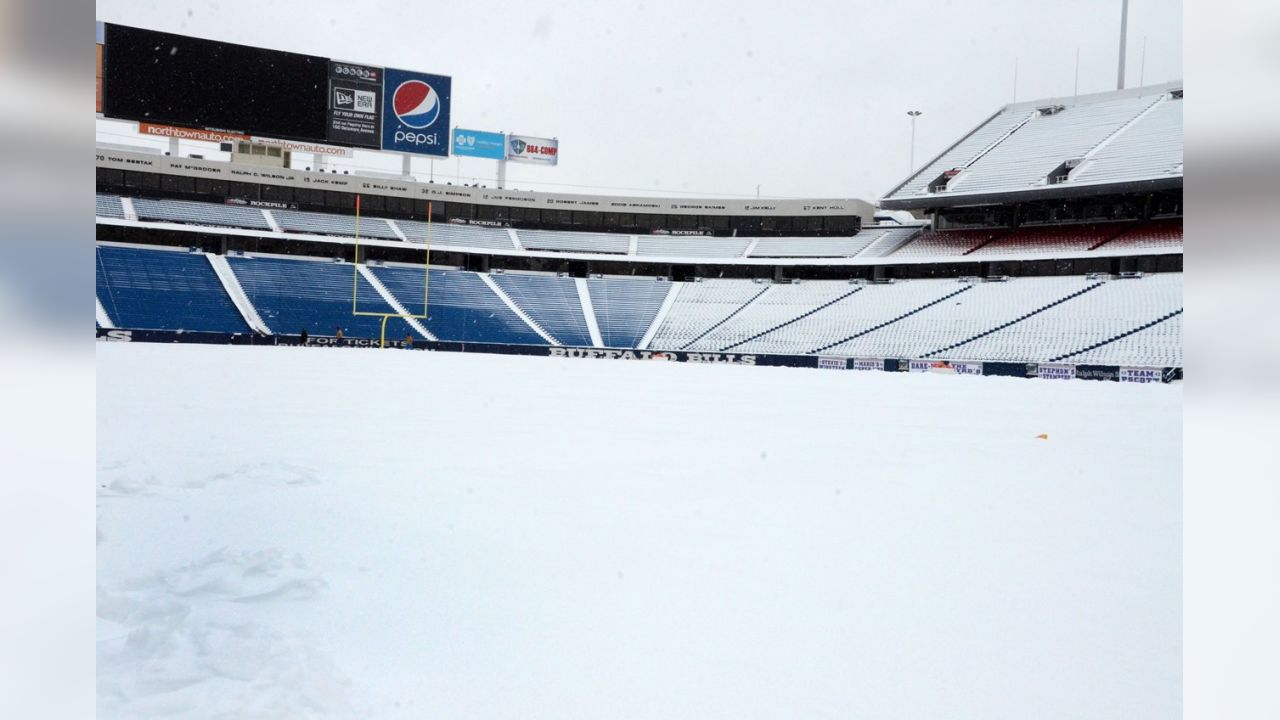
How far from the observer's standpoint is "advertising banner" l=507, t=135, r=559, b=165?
4294 cm

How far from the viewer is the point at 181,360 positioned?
15148 mm

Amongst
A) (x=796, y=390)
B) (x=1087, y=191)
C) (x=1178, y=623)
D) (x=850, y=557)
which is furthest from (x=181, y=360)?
(x=1087, y=191)

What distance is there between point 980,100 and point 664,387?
43.7 m

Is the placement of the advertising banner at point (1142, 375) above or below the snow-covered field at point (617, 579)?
above

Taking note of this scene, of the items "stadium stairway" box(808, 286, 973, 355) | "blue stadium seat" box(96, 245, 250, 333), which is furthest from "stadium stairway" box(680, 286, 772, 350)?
"blue stadium seat" box(96, 245, 250, 333)

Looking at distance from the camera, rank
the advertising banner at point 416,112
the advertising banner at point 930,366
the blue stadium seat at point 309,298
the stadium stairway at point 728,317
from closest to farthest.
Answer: the advertising banner at point 930,366 < the blue stadium seat at point 309,298 < the stadium stairway at point 728,317 < the advertising banner at point 416,112

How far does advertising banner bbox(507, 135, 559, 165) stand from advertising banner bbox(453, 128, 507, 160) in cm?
66

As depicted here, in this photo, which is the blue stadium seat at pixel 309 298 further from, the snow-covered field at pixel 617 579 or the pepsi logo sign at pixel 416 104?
the snow-covered field at pixel 617 579

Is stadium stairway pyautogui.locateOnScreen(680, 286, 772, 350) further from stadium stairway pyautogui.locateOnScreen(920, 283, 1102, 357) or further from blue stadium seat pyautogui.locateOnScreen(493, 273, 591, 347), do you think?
stadium stairway pyautogui.locateOnScreen(920, 283, 1102, 357)

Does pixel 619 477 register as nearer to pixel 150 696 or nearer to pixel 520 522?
pixel 520 522

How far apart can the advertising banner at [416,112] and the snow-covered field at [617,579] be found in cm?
3188

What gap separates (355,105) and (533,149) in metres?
11.1

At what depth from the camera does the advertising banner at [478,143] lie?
42.0 metres

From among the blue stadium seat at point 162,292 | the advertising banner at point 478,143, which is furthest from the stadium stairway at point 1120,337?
the advertising banner at point 478,143
